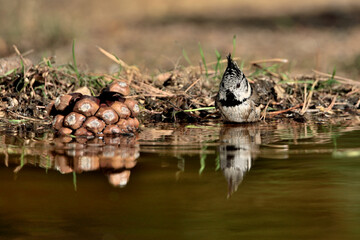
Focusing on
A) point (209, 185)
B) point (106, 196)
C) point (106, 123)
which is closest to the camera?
point (106, 196)

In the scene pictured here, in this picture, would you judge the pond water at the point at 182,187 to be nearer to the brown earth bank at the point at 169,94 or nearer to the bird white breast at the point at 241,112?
the bird white breast at the point at 241,112

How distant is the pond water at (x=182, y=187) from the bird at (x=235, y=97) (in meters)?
0.30

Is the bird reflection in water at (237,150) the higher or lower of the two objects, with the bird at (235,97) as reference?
lower

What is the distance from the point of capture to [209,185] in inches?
90.5

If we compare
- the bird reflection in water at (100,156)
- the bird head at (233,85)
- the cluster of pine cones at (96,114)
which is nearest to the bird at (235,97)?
the bird head at (233,85)

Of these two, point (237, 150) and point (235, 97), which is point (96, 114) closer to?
point (235, 97)

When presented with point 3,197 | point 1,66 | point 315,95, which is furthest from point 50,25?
point 3,197

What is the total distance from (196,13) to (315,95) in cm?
894

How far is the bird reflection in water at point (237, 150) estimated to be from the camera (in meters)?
2.46

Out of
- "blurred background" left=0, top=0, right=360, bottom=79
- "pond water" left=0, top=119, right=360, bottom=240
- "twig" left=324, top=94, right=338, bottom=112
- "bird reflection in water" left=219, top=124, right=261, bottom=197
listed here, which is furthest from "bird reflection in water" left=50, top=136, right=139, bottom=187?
"blurred background" left=0, top=0, right=360, bottom=79

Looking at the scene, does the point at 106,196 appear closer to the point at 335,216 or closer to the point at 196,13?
the point at 335,216

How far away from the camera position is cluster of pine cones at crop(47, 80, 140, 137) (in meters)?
3.52

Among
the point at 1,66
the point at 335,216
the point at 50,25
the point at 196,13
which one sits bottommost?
the point at 335,216

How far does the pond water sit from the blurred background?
5835 mm
